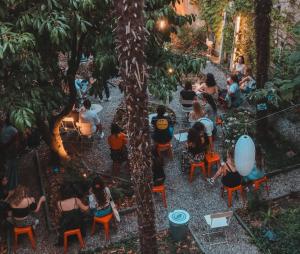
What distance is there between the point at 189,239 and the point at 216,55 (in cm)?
1025

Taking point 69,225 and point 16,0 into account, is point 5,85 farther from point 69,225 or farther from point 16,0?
point 69,225

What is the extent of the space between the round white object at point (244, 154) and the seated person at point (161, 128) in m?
2.40

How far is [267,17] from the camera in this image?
9.66 metres

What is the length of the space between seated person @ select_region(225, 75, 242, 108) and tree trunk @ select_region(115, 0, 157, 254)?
6563 mm

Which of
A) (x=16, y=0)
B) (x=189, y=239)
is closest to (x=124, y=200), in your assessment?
(x=189, y=239)

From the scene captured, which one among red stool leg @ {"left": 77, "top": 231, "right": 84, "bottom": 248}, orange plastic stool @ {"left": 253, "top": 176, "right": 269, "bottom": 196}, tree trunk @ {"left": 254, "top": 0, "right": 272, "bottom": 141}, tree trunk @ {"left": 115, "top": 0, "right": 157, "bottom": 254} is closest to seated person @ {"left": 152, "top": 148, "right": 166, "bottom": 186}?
red stool leg @ {"left": 77, "top": 231, "right": 84, "bottom": 248}

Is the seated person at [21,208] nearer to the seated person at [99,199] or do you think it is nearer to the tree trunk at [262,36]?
the seated person at [99,199]

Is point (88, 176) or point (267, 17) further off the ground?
point (267, 17)

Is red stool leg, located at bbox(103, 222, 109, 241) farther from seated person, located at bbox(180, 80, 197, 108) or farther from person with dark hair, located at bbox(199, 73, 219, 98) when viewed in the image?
person with dark hair, located at bbox(199, 73, 219, 98)

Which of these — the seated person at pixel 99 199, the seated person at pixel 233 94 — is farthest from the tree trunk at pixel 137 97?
the seated person at pixel 233 94

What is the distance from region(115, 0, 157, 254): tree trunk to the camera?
17.4ft

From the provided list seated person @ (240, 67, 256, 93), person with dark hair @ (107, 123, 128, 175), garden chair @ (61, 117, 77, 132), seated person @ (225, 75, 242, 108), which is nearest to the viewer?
person with dark hair @ (107, 123, 128, 175)

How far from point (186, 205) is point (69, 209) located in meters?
2.59

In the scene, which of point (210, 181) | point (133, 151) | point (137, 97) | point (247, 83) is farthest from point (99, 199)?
point (247, 83)
